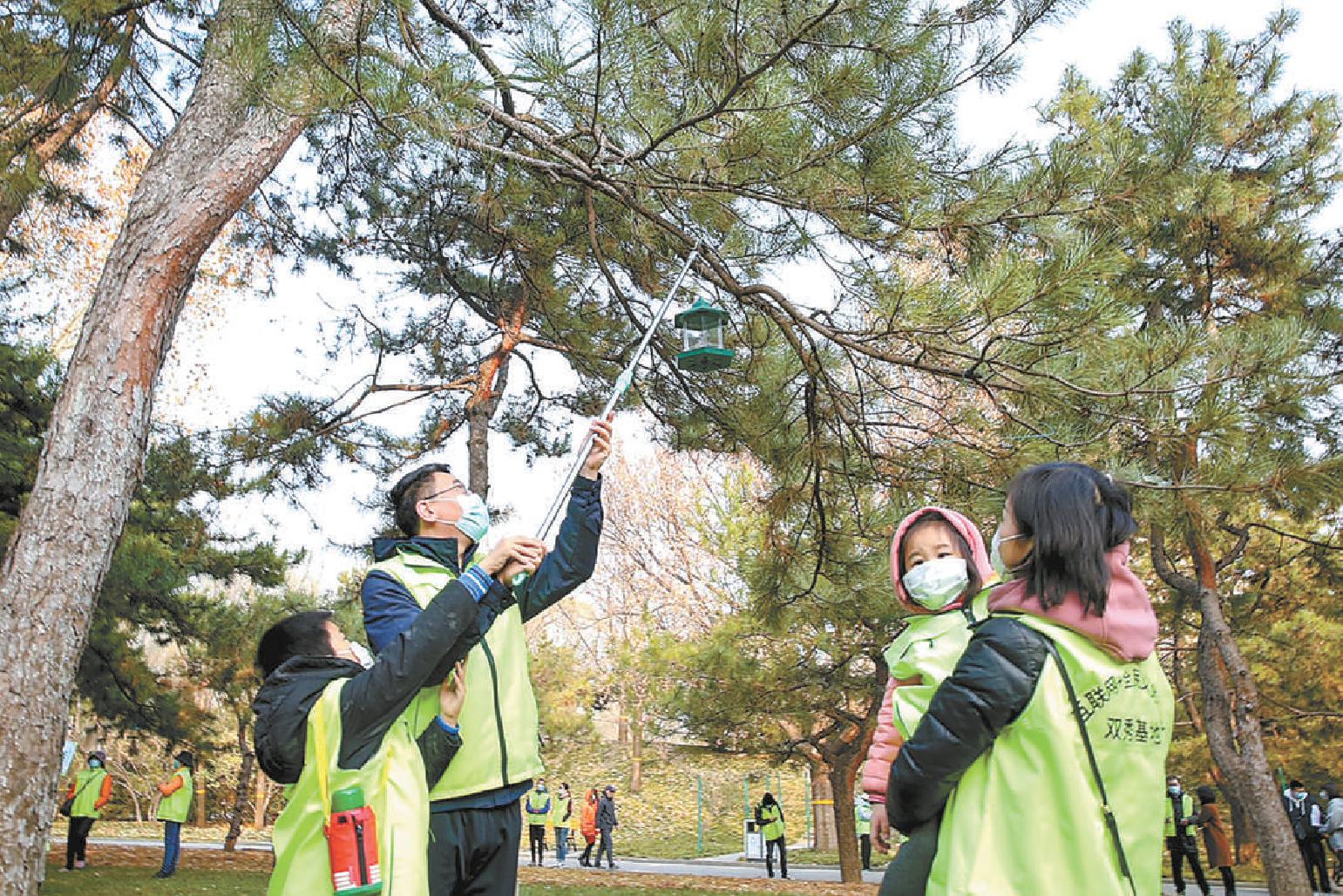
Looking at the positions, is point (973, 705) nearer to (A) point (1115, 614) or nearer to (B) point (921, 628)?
(A) point (1115, 614)

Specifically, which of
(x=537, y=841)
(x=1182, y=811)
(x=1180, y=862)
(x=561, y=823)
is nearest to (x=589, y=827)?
(x=561, y=823)

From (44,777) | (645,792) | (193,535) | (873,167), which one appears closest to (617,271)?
(873,167)

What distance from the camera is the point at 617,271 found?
5.86 m

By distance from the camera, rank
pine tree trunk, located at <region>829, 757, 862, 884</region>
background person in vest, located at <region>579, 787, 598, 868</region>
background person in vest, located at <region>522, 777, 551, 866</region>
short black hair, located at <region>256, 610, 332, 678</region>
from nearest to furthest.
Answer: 1. short black hair, located at <region>256, 610, 332, 678</region>
2. pine tree trunk, located at <region>829, 757, 862, 884</region>
3. background person in vest, located at <region>522, 777, 551, 866</region>
4. background person in vest, located at <region>579, 787, 598, 868</region>

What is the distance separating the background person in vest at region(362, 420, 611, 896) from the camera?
2.29 meters

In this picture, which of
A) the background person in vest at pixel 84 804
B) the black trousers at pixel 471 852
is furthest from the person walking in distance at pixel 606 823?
the black trousers at pixel 471 852

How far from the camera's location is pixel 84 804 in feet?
35.7

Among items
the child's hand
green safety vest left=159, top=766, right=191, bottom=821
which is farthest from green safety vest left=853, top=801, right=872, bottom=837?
the child's hand

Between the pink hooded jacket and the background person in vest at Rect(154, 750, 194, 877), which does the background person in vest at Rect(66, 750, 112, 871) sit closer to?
the background person in vest at Rect(154, 750, 194, 877)

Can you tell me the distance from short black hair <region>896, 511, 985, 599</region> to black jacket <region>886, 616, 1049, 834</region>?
59 centimetres

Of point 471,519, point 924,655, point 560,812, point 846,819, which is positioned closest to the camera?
point 924,655

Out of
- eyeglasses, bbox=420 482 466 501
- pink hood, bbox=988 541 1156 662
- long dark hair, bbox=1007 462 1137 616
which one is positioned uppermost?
eyeglasses, bbox=420 482 466 501

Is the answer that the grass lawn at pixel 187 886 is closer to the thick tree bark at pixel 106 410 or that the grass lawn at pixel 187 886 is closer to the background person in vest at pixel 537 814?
the background person in vest at pixel 537 814

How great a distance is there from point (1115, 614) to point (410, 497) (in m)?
1.60
